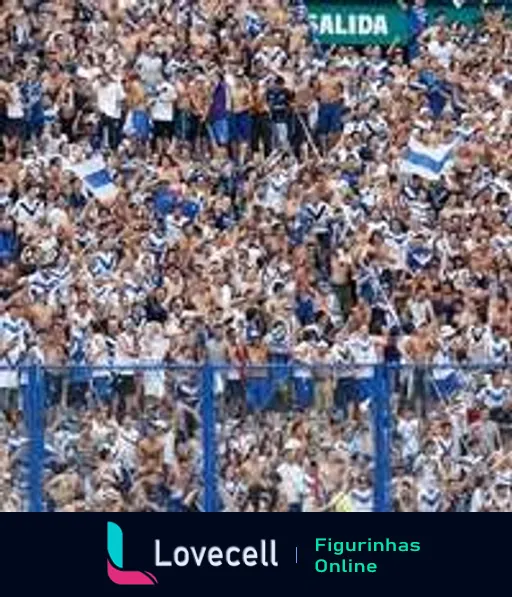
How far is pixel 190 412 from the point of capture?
82.3ft

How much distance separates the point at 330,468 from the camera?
2528cm

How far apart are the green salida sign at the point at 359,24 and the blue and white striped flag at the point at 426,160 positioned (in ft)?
20.1

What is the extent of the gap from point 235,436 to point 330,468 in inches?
33.1

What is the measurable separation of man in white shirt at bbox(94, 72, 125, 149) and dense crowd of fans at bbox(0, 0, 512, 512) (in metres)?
0.04

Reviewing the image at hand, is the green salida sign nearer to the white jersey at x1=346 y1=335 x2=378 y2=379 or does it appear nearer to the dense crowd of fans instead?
the dense crowd of fans

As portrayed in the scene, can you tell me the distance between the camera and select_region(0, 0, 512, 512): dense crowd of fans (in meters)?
25.1

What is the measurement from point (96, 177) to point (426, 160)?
15.0ft

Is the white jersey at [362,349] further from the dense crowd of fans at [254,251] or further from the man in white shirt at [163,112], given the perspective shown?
the man in white shirt at [163,112]

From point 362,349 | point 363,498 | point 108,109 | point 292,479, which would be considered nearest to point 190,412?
point 292,479

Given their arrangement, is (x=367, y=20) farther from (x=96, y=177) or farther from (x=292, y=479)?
(x=292, y=479)

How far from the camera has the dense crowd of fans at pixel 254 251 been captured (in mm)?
25078
